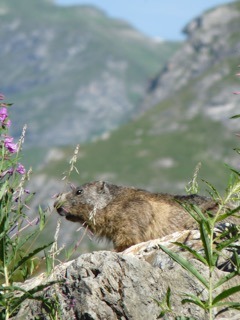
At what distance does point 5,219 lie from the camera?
23.7 ft

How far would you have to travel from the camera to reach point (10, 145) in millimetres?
8125

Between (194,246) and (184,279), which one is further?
(194,246)

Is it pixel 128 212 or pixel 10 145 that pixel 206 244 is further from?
pixel 128 212

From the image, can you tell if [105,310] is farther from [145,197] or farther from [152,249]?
[145,197]

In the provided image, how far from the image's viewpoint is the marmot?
13.9 meters

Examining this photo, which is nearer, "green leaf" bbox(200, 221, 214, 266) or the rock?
"green leaf" bbox(200, 221, 214, 266)

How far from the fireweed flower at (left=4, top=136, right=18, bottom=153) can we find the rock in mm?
1410

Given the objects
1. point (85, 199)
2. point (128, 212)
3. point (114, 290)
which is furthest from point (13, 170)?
point (85, 199)

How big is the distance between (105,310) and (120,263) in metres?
0.61

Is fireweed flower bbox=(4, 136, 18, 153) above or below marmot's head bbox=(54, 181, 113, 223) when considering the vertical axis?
above

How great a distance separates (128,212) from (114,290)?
7.71m

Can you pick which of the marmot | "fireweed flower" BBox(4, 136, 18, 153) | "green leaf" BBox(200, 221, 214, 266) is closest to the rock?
"green leaf" BBox(200, 221, 214, 266)

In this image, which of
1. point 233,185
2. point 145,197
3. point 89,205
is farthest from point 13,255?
point 89,205

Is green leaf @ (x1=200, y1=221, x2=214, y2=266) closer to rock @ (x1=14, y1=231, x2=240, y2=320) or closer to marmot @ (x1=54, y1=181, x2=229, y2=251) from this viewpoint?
rock @ (x1=14, y1=231, x2=240, y2=320)
